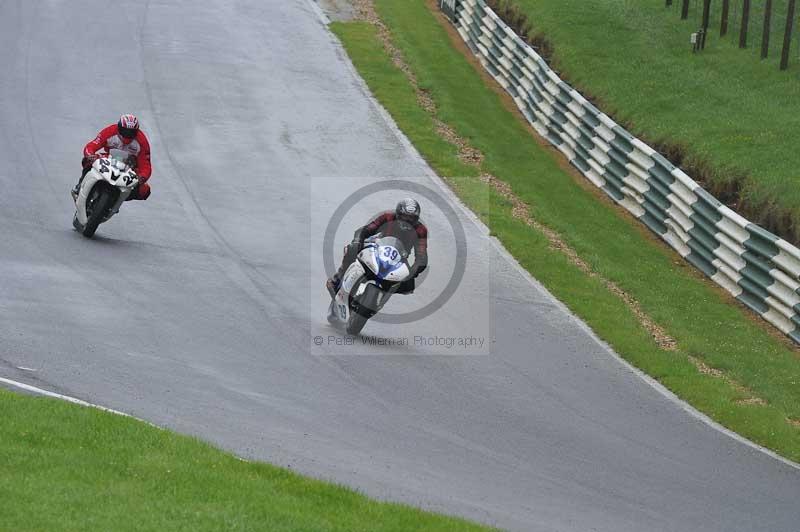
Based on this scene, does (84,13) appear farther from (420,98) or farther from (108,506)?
(108,506)

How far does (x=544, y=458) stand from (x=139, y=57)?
19561mm

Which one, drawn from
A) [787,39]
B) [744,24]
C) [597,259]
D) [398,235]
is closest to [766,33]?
[787,39]

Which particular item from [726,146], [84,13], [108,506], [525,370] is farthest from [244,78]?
[108,506]

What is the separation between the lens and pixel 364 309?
47.6ft

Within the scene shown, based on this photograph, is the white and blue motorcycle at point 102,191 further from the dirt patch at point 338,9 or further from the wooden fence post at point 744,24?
the dirt patch at point 338,9

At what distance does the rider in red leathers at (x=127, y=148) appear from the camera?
1759 cm

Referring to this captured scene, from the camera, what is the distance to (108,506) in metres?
8.16

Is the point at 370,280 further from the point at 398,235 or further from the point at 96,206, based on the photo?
the point at 96,206

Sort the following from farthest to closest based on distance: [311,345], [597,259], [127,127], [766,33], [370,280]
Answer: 1. [766,33]
2. [597,259]
3. [127,127]
4. [370,280]
5. [311,345]

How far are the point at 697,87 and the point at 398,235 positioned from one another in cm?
1267

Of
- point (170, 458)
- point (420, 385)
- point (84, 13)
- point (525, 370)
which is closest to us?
point (170, 458)

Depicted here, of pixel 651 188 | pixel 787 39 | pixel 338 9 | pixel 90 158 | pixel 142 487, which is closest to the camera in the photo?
pixel 142 487

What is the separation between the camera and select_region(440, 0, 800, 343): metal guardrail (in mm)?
18545

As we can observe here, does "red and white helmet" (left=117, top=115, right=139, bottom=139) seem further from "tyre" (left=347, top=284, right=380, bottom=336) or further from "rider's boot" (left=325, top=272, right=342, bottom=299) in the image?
"tyre" (left=347, top=284, right=380, bottom=336)
